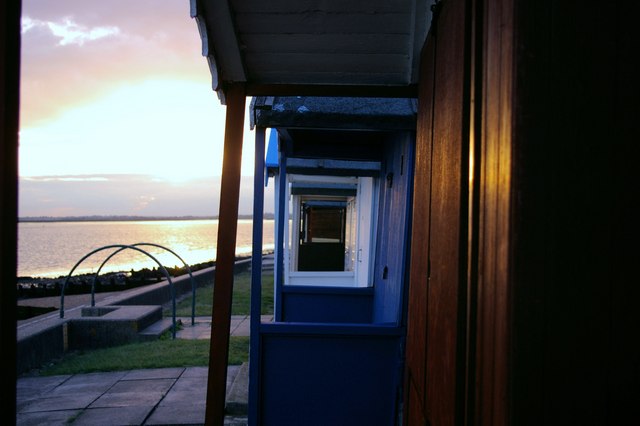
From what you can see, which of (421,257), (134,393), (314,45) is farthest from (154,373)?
(421,257)

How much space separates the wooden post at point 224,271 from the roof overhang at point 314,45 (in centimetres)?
36

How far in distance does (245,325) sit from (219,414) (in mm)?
6552

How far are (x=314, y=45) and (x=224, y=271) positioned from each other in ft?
4.71

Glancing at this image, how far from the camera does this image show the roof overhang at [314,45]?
2762mm

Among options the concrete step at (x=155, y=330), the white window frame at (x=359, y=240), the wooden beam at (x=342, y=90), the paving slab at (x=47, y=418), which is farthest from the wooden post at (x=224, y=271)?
the concrete step at (x=155, y=330)

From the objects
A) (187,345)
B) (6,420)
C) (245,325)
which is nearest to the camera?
(6,420)

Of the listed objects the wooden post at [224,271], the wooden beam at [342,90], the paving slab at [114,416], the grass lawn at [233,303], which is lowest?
the grass lawn at [233,303]

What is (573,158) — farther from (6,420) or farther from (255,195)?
(255,195)

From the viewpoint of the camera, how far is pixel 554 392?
1296mm

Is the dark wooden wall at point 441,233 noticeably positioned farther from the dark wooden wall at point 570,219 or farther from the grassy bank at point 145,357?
the grassy bank at point 145,357

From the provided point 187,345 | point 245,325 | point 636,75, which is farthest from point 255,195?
point 245,325

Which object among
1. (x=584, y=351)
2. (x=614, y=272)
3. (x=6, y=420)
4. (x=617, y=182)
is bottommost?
(x=6, y=420)

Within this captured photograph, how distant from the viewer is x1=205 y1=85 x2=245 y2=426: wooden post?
3148mm

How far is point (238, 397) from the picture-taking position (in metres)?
5.01
